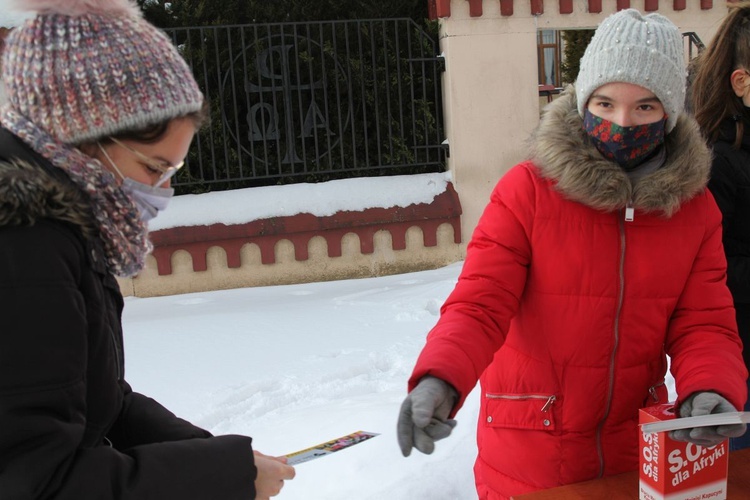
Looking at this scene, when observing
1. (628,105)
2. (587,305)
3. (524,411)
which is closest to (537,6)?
(628,105)

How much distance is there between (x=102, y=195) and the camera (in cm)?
117

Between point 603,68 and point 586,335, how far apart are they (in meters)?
0.64

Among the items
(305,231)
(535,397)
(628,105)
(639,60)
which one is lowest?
(305,231)

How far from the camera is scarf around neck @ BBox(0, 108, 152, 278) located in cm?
112

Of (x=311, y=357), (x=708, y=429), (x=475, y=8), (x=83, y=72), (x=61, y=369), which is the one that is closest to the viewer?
(x=61, y=369)

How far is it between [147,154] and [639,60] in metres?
1.14

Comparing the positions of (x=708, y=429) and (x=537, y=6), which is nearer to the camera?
(x=708, y=429)

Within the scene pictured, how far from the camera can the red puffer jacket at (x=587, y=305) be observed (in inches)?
64.1

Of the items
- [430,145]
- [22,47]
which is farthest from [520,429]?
[430,145]

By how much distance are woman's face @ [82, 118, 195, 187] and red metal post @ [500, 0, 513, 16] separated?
5498mm

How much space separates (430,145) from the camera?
6.55 meters

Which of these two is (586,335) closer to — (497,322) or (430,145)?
(497,322)

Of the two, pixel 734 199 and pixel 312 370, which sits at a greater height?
pixel 734 199

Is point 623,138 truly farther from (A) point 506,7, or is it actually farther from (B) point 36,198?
(A) point 506,7
